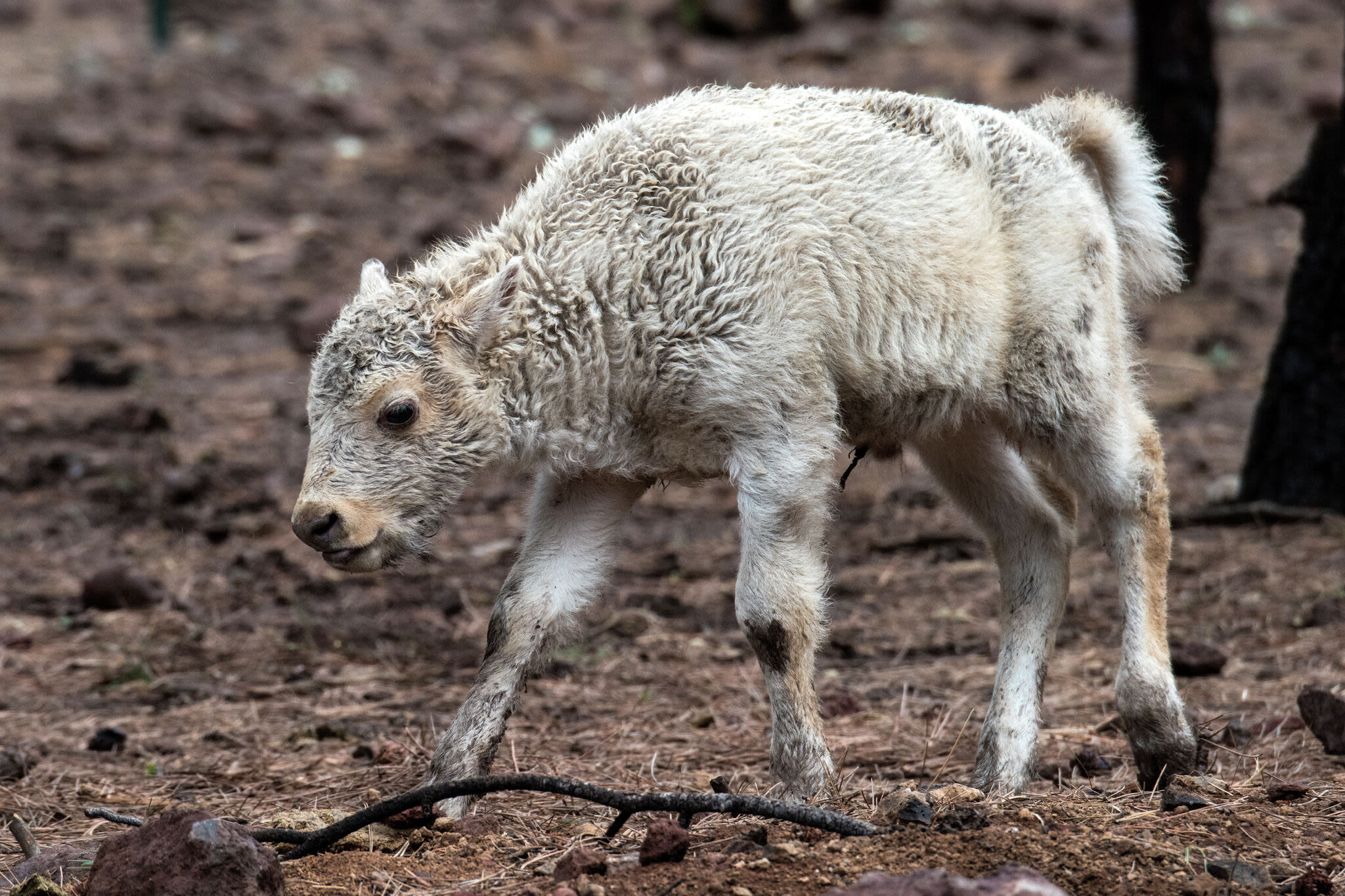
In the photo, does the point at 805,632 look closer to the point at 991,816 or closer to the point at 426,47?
the point at 991,816

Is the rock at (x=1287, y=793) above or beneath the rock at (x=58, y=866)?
above

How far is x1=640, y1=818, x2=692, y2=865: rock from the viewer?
12.0ft

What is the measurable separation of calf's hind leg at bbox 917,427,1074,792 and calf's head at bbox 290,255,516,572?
1842 mm

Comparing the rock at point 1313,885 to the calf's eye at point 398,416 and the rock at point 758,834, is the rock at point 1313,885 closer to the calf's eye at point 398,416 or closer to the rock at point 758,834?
the rock at point 758,834

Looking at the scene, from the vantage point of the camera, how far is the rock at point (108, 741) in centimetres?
559

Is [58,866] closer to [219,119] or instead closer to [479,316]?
[479,316]

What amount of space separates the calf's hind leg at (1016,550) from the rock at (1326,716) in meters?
0.88

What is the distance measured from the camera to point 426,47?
18250mm

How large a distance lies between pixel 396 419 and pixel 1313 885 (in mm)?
2819

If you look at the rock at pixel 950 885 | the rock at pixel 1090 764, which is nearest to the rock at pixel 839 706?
the rock at pixel 1090 764

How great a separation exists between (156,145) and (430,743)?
11383mm

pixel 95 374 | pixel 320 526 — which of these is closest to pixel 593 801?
pixel 320 526

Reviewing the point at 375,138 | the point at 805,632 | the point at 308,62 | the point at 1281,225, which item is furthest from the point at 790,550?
the point at 308,62

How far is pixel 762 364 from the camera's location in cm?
457
